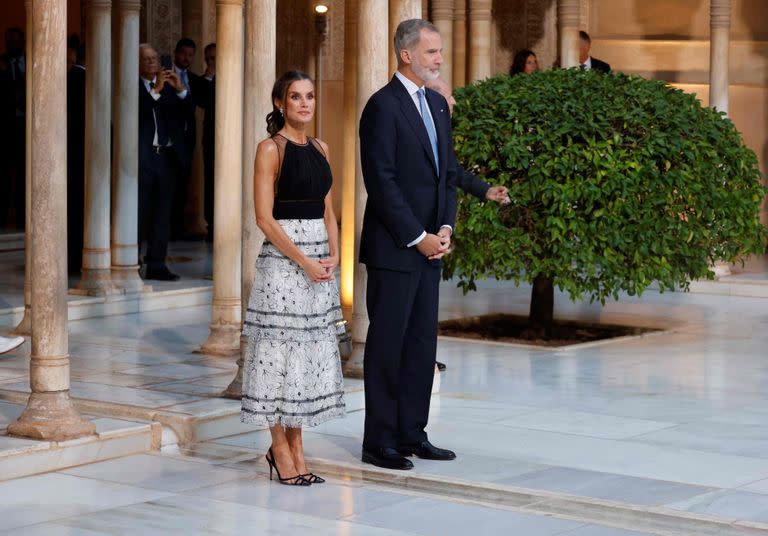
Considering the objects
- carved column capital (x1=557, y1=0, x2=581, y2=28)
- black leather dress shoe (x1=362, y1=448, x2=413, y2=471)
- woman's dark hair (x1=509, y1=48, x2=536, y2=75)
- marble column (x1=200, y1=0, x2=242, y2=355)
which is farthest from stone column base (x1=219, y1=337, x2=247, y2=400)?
carved column capital (x1=557, y1=0, x2=581, y2=28)

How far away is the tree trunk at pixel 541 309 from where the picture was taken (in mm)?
10430

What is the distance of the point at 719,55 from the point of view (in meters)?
14.2

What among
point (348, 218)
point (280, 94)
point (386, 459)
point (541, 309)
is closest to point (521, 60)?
point (541, 309)

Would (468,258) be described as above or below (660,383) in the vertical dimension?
above

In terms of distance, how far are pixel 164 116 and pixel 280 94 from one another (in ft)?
20.1

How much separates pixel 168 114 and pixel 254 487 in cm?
652

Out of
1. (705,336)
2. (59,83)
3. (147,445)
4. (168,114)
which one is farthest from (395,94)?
(168,114)

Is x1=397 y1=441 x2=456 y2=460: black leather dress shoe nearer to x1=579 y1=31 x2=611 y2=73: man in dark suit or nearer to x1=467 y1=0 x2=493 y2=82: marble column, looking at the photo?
x1=579 y1=31 x2=611 y2=73: man in dark suit

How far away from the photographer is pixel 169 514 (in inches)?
221

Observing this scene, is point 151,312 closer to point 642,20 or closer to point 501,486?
point 501,486

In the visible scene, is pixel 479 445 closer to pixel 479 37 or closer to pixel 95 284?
pixel 95 284

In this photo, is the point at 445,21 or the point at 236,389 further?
the point at 445,21

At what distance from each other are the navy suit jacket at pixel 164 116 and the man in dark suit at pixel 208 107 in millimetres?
485

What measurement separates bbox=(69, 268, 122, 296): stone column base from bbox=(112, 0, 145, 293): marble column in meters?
0.22
